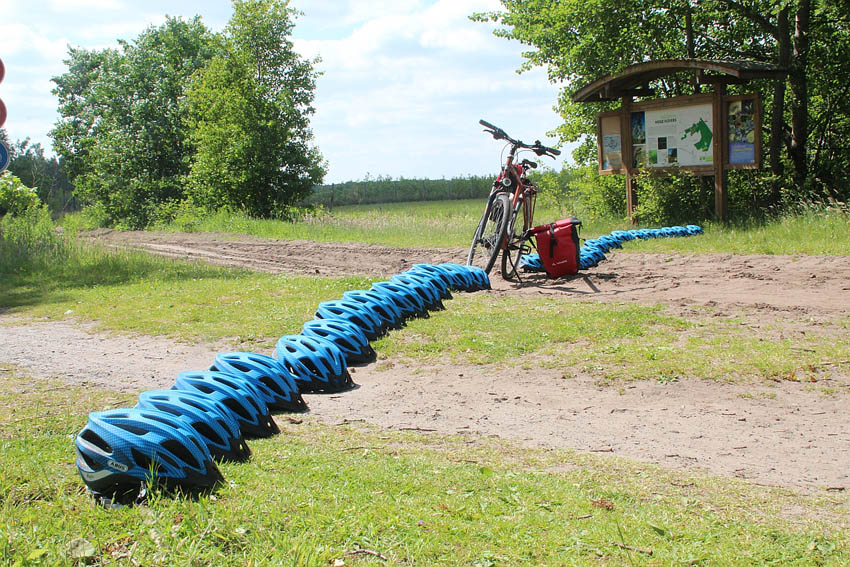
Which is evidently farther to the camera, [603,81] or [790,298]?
→ [603,81]

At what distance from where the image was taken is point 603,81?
15.9m

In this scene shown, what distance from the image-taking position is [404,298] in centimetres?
853

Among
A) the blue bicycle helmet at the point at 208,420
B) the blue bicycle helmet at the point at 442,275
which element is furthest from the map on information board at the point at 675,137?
the blue bicycle helmet at the point at 208,420

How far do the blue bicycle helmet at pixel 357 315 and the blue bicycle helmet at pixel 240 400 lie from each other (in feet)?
8.52

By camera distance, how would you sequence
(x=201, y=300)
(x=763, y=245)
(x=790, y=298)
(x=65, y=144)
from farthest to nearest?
(x=65, y=144)
(x=763, y=245)
(x=201, y=300)
(x=790, y=298)

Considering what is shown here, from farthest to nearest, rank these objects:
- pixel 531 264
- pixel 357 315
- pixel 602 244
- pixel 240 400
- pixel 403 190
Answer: pixel 403 190 < pixel 602 244 < pixel 531 264 < pixel 357 315 < pixel 240 400

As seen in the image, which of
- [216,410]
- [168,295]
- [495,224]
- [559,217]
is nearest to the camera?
[216,410]

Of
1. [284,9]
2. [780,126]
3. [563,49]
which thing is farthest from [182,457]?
[284,9]

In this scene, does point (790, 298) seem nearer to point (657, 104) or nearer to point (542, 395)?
point (542, 395)

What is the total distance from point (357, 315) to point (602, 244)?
6.70 metres

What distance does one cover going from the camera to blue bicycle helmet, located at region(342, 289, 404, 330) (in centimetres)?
793

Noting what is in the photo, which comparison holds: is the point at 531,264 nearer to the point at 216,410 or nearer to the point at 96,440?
the point at 216,410

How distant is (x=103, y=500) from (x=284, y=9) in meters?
27.3

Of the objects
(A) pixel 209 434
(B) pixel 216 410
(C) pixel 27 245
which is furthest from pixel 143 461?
(C) pixel 27 245
